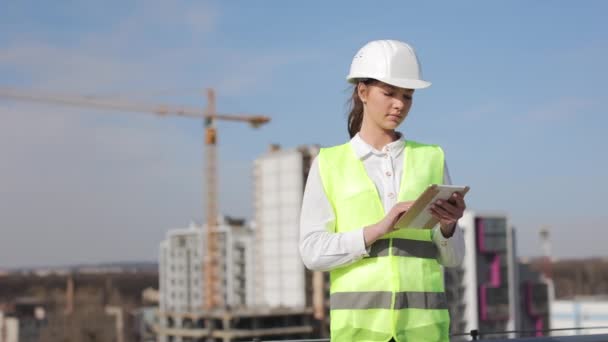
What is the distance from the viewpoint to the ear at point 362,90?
9.48 feet

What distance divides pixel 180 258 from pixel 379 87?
103 metres

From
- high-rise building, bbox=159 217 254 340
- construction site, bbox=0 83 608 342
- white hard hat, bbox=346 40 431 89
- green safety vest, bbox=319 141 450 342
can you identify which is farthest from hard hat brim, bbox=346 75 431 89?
high-rise building, bbox=159 217 254 340

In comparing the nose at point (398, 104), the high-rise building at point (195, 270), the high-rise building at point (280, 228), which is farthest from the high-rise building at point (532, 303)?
the nose at point (398, 104)

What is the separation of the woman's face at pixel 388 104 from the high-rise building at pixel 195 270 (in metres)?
80.0

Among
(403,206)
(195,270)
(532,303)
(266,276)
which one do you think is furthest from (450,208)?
(195,270)

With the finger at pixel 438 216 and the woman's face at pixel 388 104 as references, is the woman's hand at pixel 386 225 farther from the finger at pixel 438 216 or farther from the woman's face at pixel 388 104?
the woman's face at pixel 388 104

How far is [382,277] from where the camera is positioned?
263 cm

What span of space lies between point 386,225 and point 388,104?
46 centimetres

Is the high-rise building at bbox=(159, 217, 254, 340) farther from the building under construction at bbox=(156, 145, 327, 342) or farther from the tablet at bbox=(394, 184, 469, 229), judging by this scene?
the tablet at bbox=(394, 184, 469, 229)

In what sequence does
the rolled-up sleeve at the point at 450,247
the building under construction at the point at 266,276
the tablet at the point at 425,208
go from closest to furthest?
1. the tablet at the point at 425,208
2. the rolled-up sleeve at the point at 450,247
3. the building under construction at the point at 266,276

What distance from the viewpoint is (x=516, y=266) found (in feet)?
243

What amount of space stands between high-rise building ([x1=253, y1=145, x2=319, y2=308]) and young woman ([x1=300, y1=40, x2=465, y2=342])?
75.9 meters

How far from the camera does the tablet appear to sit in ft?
8.00

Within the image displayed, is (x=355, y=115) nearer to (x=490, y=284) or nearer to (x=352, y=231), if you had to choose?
(x=352, y=231)
